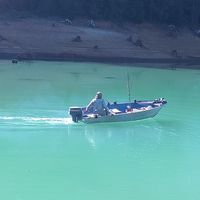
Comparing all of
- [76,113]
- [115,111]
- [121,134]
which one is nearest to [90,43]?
[115,111]

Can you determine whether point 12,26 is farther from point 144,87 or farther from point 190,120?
point 190,120

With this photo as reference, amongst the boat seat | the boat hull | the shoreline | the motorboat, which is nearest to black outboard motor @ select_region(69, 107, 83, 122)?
the motorboat

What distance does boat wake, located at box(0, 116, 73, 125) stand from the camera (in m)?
19.6

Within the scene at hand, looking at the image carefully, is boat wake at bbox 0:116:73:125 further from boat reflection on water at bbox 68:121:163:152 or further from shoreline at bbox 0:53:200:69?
shoreline at bbox 0:53:200:69

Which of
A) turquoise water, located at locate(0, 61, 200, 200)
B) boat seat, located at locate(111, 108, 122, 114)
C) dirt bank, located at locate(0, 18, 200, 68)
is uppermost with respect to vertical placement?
dirt bank, located at locate(0, 18, 200, 68)

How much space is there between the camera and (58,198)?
501 inches

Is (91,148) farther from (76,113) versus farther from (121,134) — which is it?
(76,113)

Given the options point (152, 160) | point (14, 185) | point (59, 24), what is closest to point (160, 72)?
point (59, 24)

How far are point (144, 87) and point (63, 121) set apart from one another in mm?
10854

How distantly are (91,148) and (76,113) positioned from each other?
247 cm

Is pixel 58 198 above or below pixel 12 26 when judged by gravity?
below

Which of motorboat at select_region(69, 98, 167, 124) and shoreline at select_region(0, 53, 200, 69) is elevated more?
shoreline at select_region(0, 53, 200, 69)

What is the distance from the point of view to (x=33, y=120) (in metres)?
19.9

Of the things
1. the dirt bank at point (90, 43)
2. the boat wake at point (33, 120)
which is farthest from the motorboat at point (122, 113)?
the dirt bank at point (90, 43)
